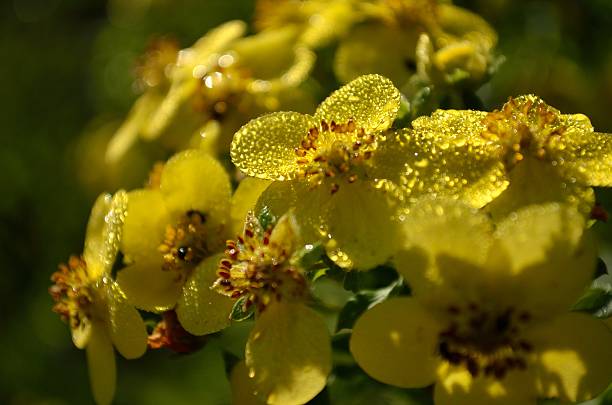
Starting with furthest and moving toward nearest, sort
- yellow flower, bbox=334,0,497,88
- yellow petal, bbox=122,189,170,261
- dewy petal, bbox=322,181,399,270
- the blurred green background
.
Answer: the blurred green background, yellow flower, bbox=334,0,497,88, yellow petal, bbox=122,189,170,261, dewy petal, bbox=322,181,399,270

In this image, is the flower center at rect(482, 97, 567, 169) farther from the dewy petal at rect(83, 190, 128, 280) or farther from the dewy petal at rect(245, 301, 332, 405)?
the dewy petal at rect(83, 190, 128, 280)

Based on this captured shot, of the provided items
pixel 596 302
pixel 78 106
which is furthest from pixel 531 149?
pixel 78 106

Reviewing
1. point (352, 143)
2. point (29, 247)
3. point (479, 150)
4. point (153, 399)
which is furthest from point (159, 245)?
point (29, 247)

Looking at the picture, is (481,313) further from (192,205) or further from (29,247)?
(29,247)

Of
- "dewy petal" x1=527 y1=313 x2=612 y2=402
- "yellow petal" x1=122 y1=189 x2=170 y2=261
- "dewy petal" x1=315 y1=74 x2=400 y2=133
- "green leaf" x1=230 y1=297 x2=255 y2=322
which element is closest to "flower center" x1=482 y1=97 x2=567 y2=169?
"dewy petal" x1=315 y1=74 x2=400 y2=133

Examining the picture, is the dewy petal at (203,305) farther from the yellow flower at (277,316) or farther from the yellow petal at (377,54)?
the yellow petal at (377,54)

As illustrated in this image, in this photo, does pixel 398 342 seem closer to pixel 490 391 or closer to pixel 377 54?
pixel 490 391
